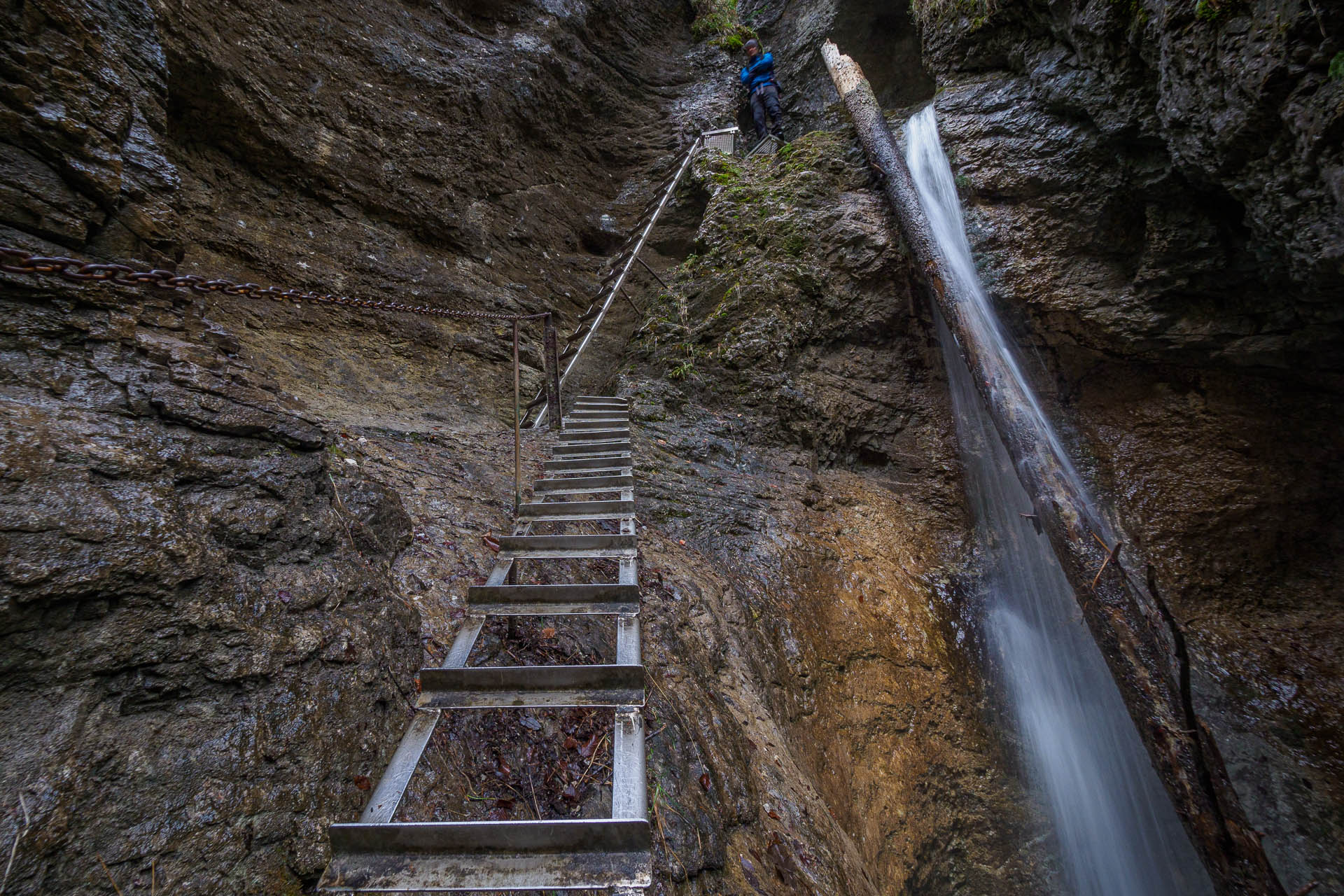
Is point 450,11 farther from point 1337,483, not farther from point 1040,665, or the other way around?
point 1337,483

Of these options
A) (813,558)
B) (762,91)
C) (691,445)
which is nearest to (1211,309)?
(813,558)

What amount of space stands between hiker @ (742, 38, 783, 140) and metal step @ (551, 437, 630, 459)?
868cm

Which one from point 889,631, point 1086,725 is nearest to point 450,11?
point 889,631

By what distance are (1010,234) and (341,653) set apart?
7.64 m

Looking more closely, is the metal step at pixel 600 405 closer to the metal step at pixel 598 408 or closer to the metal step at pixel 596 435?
the metal step at pixel 598 408

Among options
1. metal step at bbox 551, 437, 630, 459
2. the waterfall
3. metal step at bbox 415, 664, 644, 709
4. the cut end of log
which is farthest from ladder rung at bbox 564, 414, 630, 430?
the cut end of log

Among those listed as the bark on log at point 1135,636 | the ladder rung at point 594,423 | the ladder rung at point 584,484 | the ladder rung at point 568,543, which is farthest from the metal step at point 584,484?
the bark on log at point 1135,636

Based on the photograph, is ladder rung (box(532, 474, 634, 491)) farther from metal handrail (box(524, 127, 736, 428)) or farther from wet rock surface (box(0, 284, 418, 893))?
metal handrail (box(524, 127, 736, 428))

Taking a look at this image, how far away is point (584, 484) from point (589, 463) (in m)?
0.39

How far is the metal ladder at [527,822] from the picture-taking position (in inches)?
63.0

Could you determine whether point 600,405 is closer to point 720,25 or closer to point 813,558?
point 813,558

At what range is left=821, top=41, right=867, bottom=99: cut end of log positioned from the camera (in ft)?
28.9

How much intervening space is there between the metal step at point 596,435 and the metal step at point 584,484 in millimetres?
796

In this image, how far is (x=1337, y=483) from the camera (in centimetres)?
530
